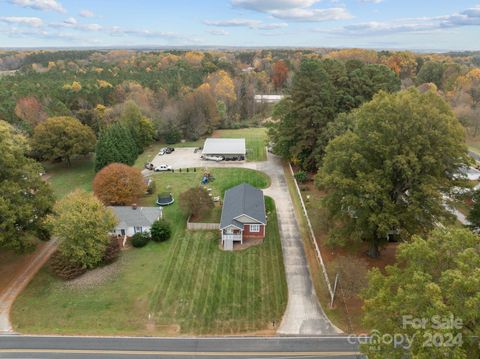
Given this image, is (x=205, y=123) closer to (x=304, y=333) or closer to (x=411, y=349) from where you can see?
(x=304, y=333)

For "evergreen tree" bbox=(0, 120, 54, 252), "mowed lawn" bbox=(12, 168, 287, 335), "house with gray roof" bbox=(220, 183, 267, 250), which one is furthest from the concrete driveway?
"evergreen tree" bbox=(0, 120, 54, 252)

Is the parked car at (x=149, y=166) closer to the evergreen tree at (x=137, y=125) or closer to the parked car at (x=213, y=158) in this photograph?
the evergreen tree at (x=137, y=125)

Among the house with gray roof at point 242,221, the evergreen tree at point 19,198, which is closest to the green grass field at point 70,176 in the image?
the evergreen tree at point 19,198

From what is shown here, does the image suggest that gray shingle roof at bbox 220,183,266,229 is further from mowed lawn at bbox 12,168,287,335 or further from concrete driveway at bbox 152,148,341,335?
concrete driveway at bbox 152,148,341,335

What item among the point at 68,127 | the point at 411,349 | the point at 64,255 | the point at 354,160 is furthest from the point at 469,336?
the point at 68,127

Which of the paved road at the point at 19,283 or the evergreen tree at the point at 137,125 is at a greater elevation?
the evergreen tree at the point at 137,125
